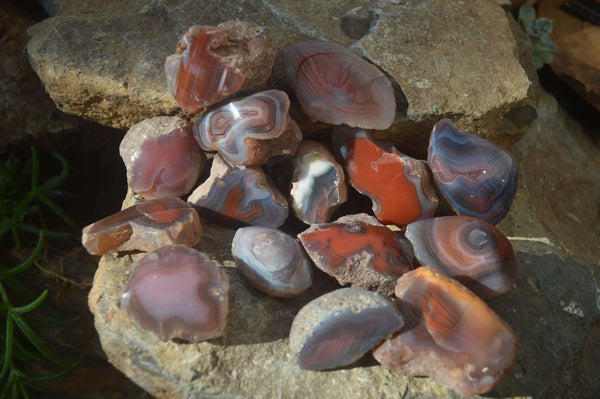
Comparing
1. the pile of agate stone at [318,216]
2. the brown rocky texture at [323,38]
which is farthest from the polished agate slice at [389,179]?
the brown rocky texture at [323,38]

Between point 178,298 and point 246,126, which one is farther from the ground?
point 246,126

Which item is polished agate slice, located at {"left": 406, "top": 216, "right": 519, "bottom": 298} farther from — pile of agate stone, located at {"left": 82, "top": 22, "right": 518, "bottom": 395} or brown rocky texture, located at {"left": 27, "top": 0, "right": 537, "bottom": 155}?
brown rocky texture, located at {"left": 27, "top": 0, "right": 537, "bottom": 155}

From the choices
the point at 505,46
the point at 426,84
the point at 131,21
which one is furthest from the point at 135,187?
the point at 505,46

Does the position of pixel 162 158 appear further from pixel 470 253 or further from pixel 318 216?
pixel 470 253

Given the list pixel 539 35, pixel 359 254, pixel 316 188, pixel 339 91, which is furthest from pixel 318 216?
pixel 539 35

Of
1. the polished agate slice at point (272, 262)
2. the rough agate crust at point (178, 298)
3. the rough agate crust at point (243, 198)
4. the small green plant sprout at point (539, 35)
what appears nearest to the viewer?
the rough agate crust at point (178, 298)

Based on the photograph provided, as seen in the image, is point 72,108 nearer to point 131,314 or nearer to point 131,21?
point 131,21

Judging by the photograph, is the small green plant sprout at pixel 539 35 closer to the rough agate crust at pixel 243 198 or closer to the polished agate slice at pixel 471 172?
the polished agate slice at pixel 471 172
